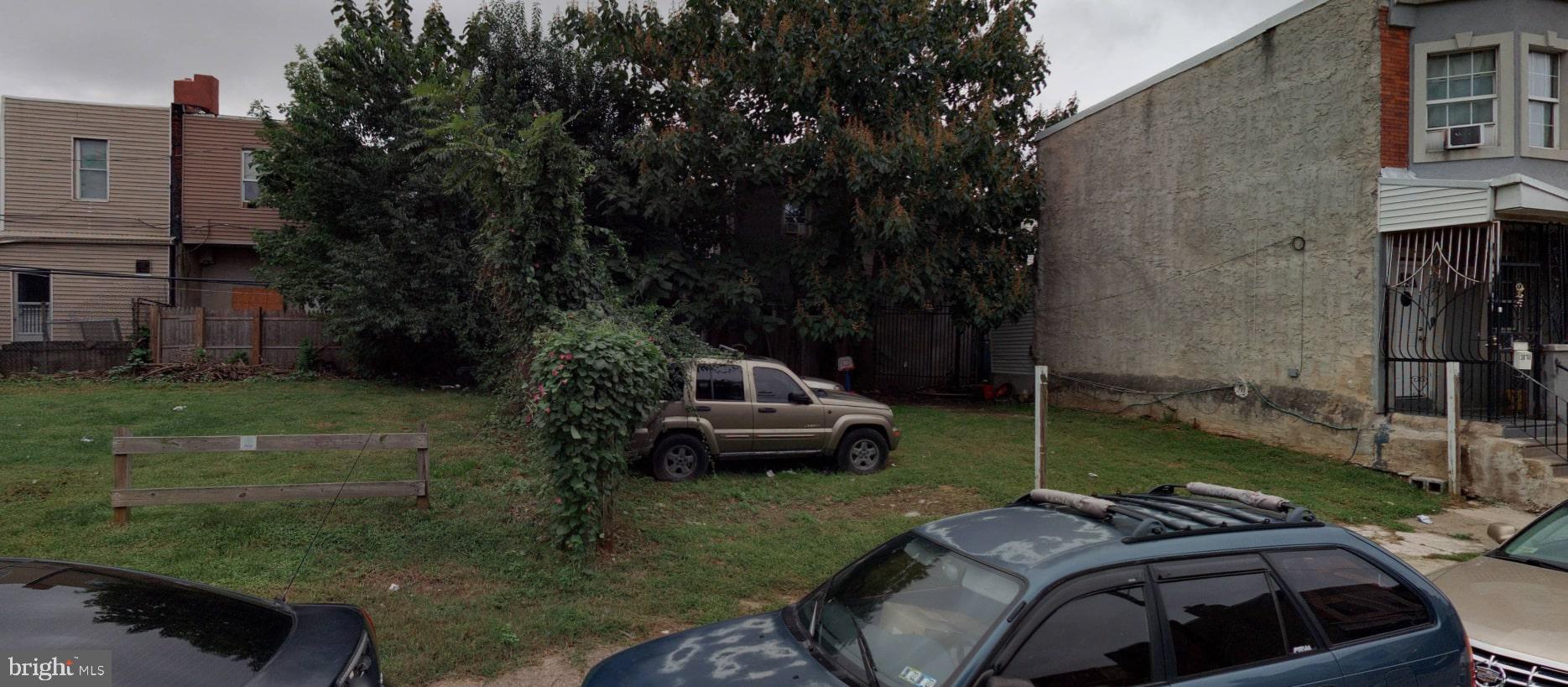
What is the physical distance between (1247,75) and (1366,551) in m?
12.4

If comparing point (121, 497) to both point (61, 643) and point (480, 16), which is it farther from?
point (480, 16)

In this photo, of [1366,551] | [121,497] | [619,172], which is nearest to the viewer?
[1366,551]

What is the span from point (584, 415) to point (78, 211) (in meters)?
22.8

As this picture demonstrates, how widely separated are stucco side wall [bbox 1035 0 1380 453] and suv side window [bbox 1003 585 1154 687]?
11048 mm

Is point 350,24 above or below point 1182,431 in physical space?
above

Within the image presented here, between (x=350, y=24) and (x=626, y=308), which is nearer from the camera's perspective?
(x=626, y=308)

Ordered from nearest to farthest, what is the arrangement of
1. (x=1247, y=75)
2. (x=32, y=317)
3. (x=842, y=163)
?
(x=1247, y=75)
(x=842, y=163)
(x=32, y=317)

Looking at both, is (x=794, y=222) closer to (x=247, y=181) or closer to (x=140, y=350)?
(x=247, y=181)

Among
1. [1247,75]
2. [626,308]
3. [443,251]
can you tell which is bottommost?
[626,308]

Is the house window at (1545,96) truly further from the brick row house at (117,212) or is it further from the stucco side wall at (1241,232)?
the brick row house at (117,212)

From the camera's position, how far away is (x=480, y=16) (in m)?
17.1

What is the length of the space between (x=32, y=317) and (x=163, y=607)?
82.9 ft

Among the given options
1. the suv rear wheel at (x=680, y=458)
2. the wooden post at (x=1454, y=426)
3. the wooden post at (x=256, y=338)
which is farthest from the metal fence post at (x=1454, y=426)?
the wooden post at (x=256, y=338)

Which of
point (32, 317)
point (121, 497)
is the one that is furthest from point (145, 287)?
point (121, 497)
